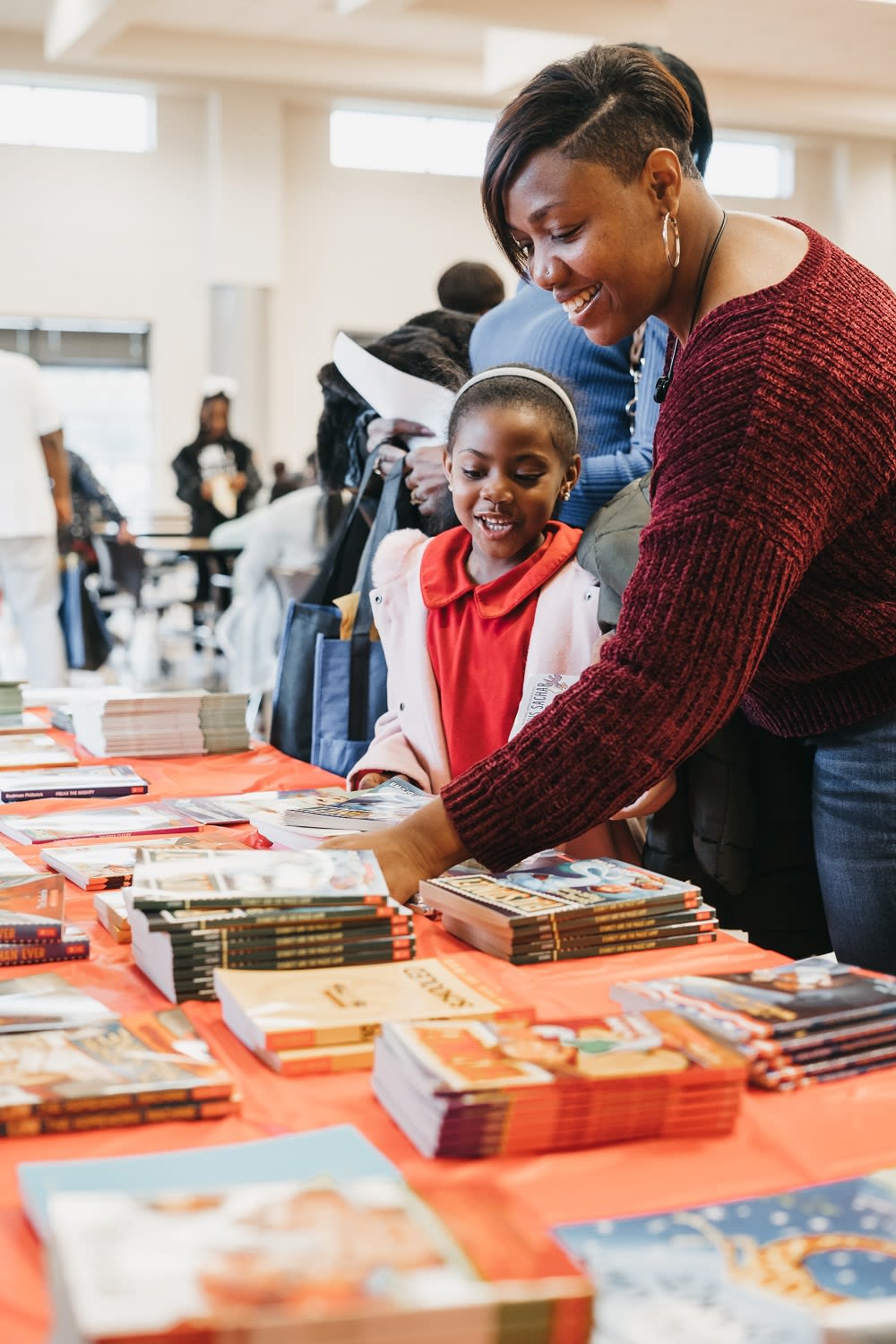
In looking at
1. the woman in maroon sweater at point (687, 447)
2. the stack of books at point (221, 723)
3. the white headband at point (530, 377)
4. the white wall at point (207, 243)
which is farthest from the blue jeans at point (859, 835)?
the white wall at point (207, 243)

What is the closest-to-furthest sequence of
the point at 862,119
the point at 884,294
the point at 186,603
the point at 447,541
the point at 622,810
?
the point at 884,294
the point at 622,810
the point at 447,541
the point at 186,603
the point at 862,119

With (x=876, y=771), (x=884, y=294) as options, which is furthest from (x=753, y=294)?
(x=876, y=771)

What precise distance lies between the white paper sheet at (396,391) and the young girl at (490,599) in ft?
1.43

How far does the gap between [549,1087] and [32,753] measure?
1736 millimetres

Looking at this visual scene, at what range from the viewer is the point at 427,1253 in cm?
69

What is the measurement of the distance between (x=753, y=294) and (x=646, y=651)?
348 mm

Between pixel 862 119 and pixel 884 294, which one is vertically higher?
pixel 862 119

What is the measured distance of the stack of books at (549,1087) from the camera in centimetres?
95

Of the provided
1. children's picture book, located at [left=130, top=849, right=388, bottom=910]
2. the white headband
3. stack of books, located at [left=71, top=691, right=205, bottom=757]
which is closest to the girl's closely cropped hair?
the white headband

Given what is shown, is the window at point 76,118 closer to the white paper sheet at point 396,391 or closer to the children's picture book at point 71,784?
the white paper sheet at point 396,391

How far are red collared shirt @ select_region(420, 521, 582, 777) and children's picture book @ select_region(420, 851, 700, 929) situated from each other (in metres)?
0.62

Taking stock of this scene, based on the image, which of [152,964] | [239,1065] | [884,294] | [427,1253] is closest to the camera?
[427,1253]

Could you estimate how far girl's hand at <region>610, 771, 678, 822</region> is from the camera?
6.37ft

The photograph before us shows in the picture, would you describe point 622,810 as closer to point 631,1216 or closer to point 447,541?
point 447,541
